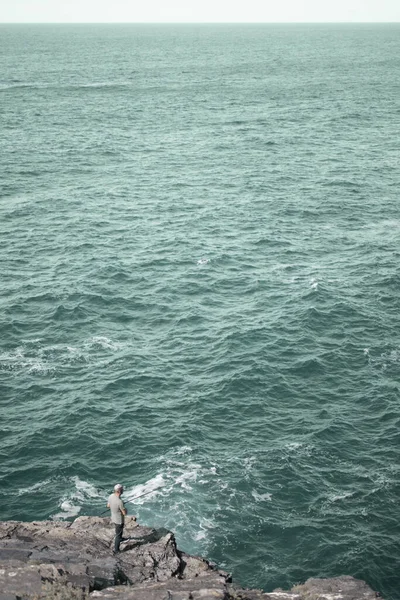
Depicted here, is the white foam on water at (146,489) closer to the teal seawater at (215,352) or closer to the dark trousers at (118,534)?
the teal seawater at (215,352)

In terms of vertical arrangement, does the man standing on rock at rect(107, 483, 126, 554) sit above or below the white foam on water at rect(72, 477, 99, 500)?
above

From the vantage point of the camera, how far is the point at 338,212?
10294cm

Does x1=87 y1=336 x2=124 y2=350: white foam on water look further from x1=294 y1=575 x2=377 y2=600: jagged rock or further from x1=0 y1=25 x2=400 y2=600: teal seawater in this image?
x1=294 y1=575 x2=377 y2=600: jagged rock

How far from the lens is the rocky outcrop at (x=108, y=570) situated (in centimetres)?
3064

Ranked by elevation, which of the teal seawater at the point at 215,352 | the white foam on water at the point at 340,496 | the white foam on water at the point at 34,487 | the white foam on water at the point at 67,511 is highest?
the teal seawater at the point at 215,352

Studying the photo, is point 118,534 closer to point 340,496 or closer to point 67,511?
point 67,511

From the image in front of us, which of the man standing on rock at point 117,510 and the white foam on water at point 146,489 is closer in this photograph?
the man standing on rock at point 117,510

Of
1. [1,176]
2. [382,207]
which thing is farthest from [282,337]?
[1,176]

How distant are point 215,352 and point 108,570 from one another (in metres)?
36.1

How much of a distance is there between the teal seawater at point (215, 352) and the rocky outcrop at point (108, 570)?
785cm

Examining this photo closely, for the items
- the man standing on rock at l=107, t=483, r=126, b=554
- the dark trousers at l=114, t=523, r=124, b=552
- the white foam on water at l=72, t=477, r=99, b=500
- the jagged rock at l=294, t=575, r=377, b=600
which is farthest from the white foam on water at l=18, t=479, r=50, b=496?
the jagged rock at l=294, t=575, r=377, b=600

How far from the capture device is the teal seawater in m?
47.9

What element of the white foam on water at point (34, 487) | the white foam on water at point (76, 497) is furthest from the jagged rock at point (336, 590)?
the white foam on water at point (34, 487)

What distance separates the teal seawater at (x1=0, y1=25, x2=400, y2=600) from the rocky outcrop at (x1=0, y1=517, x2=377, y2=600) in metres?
7.85
